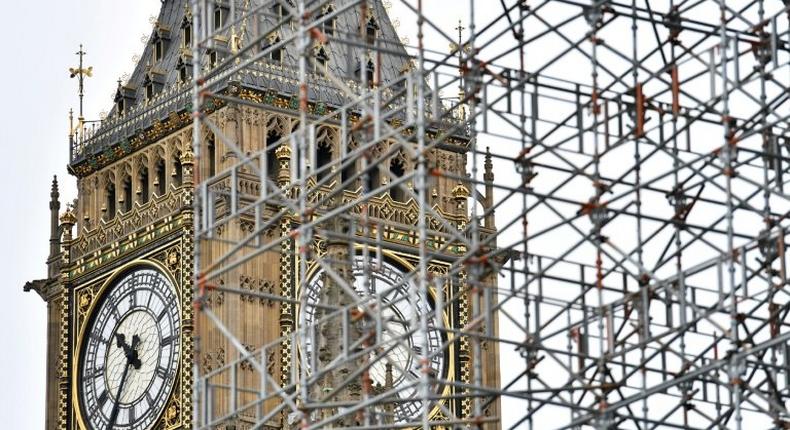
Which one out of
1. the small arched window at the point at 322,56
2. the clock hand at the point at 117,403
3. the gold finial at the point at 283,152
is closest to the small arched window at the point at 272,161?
the gold finial at the point at 283,152

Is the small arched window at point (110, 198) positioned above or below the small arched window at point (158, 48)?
below

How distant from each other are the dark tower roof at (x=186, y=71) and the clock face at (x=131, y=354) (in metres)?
2.55

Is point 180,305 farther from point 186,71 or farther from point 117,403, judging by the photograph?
point 186,71

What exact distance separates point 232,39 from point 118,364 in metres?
5.65

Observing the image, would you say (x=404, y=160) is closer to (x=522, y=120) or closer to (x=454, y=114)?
(x=454, y=114)

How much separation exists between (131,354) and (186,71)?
15.4 ft

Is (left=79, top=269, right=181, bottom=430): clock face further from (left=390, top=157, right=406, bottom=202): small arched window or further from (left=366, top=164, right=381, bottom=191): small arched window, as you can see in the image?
(left=390, top=157, right=406, bottom=202): small arched window

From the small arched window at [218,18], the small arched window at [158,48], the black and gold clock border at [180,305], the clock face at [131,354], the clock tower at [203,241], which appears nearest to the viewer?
the clock tower at [203,241]

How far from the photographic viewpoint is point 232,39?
61469 mm

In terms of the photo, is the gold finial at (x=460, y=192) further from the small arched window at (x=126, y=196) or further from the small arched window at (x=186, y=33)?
the small arched window at (x=126, y=196)

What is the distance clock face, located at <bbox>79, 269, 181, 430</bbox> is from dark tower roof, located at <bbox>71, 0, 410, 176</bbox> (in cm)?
255

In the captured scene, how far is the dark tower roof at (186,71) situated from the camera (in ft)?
201

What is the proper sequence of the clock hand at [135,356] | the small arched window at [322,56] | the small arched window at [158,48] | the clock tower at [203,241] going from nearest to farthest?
the clock tower at [203,241] < the small arched window at [322,56] < the clock hand at [135,356] < the small arched window at [158,48]

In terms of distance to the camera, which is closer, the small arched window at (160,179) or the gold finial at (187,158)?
the gold finial at (187,158)
